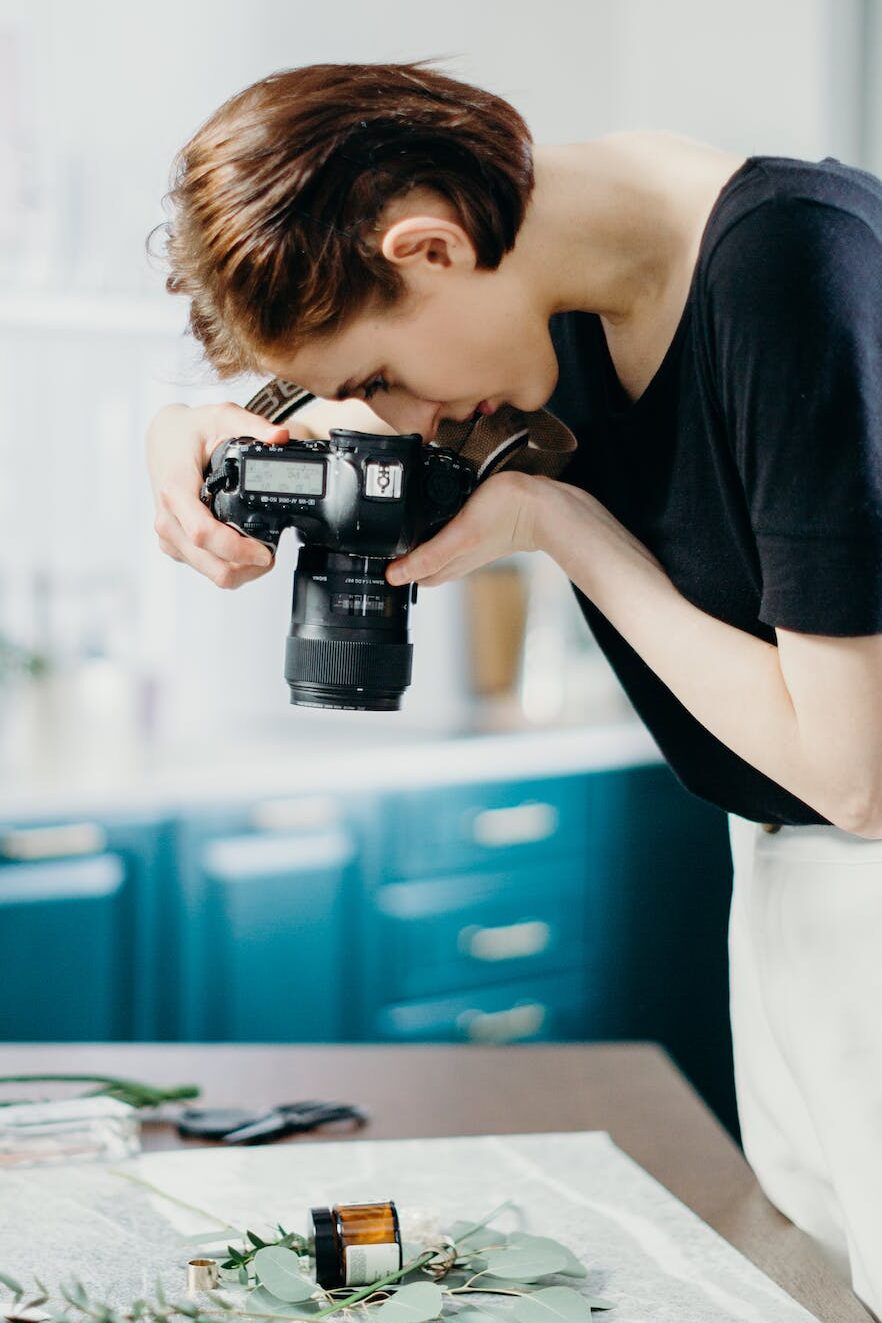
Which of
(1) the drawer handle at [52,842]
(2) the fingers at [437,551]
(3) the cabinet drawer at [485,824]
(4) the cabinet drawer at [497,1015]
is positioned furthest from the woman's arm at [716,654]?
(4) the cabinet drawer at [497,1015]

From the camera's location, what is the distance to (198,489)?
93 centimetres

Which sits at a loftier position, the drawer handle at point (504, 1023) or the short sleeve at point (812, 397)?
the short sleeve at point (812, 397)

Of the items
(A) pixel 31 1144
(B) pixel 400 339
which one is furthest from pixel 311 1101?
(B) pixel 400 339

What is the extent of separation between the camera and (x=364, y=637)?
0.88m

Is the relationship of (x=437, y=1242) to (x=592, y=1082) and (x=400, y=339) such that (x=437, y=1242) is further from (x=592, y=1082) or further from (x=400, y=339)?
(x=400, y=339)

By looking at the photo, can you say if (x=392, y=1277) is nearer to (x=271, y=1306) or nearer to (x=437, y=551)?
(x=271, y=1306)

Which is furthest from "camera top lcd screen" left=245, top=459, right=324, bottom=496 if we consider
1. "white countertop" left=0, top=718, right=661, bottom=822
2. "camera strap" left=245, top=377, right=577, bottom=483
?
"white countertop" left=0, top=718, right=661, bottom=822

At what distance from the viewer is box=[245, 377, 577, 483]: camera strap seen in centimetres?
95

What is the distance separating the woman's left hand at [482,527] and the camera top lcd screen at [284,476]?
73mm

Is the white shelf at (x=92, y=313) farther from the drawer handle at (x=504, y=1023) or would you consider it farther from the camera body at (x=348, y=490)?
the camera body at (x=348, y=490)

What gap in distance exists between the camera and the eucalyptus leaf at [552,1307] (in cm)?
72

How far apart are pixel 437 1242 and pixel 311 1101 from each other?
304 mm

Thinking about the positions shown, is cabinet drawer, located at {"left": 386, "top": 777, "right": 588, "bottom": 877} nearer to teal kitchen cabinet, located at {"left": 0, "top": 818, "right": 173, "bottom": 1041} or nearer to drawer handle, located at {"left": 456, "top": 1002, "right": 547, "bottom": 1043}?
drawer handle, located at {"left": 456, "top": 1002, "right": 547, "bottom": 1043}

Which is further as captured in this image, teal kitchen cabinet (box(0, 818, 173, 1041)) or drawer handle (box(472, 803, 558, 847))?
drawer handle (box(472, 803, 558, 847))
